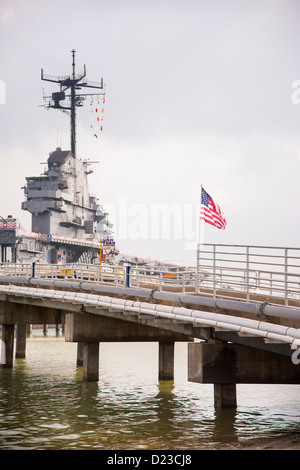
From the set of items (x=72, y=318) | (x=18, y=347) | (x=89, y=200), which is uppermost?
(x=89, y=200)

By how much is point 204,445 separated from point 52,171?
8416 centimetres

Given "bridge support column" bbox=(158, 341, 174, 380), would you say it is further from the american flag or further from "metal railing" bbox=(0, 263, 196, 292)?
the american flag

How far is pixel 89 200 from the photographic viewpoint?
108m

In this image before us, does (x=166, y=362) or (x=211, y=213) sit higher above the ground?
(x=211, y=213)

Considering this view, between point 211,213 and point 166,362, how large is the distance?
10.5 metres

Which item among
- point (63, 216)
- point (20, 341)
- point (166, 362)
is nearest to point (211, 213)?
point (166, 362)

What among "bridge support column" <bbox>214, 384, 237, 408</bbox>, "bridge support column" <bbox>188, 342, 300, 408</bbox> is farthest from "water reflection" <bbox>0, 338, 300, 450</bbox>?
A: "bridge support column" <bbox>188, 342, 300, 408</bbox>

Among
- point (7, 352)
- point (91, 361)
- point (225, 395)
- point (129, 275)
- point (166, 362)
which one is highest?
point (129, 275)

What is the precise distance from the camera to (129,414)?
908 inches

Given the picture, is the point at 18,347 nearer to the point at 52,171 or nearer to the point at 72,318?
the point at 72,318

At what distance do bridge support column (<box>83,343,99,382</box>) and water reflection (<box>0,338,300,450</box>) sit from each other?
468 mm

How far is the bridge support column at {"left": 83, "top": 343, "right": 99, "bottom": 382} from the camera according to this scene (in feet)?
103

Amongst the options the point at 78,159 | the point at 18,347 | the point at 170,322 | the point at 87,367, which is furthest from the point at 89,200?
the point at 170,322

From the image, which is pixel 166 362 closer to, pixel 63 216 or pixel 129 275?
pixel 129 275
